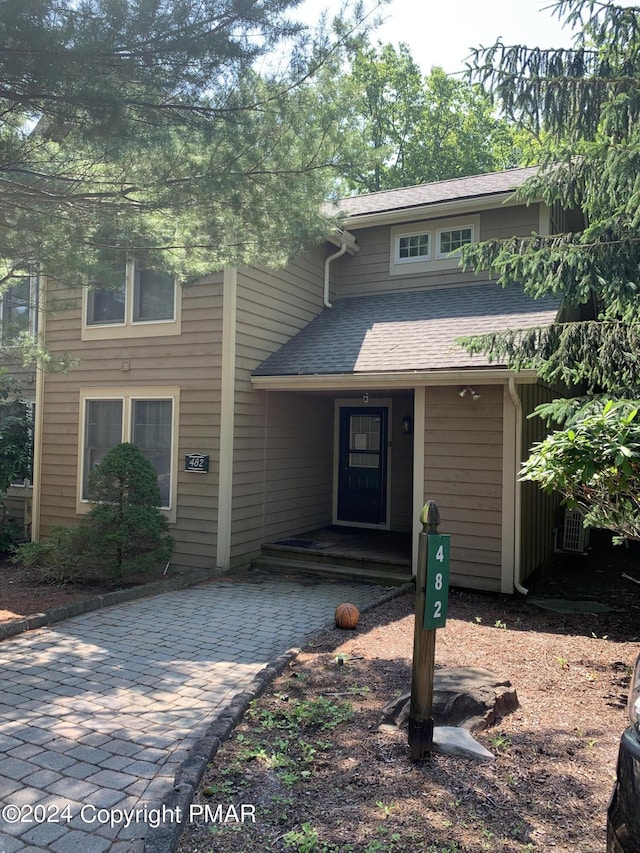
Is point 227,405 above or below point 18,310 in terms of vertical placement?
below

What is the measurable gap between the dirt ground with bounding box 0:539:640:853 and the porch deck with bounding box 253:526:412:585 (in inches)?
96.3

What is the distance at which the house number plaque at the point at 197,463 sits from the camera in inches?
335

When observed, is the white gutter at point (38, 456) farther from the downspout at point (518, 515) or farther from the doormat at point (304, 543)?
the downspout at point (518, 515)

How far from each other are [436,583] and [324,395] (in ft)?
24.3

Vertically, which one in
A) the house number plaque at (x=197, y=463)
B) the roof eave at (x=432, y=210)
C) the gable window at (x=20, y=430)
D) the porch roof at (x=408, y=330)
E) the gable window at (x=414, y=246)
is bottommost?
the house number plaque at (x=197, y=463)

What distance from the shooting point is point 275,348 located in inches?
372

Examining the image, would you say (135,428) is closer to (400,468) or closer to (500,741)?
(400,468)

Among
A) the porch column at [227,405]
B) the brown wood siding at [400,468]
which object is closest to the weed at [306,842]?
the porch column at [227,405]

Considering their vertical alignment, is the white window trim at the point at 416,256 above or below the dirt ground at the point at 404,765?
above

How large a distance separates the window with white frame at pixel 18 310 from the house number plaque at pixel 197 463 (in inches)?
116

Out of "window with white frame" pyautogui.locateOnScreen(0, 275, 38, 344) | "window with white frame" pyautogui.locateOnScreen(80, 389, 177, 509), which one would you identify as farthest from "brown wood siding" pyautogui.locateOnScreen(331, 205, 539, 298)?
"window with white frame" pyautogui.locateOnScreen(0, 275, 38, 344)

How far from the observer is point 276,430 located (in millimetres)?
9617

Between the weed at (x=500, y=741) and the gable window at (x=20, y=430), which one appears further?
the gable window at (x=20, y=430)

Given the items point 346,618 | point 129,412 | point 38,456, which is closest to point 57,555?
point 129,412
